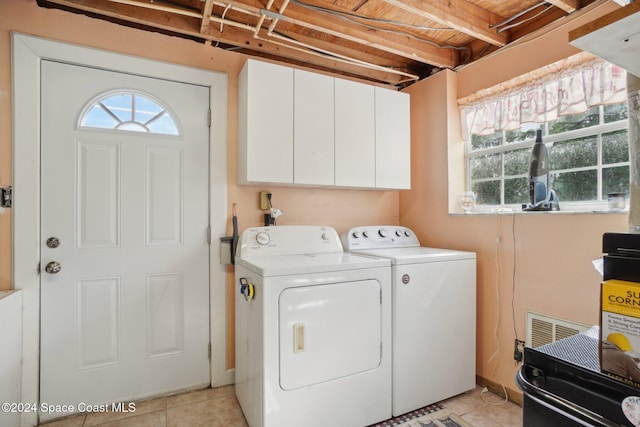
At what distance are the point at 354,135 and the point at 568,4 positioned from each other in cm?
140

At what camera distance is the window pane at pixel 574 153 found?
6.04 feet

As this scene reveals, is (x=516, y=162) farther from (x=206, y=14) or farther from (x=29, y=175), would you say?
(x=29, y=175)

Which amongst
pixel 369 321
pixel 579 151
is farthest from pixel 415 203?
pixel 369 321

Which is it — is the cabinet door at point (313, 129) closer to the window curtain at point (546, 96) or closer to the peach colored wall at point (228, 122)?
the peach colored wall at point (228, 122)

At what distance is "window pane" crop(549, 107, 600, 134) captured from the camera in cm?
184

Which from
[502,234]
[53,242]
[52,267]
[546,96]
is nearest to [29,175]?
[53,242]

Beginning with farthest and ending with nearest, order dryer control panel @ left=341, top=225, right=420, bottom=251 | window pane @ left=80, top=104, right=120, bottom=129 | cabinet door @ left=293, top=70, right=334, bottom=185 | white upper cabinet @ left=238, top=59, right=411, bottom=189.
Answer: dryer control panel @ left=341, top=225, right=420, bottom=251
cabinet door @ left=293, top=70, right=334, bottom=185
white upper cabinet @ left=238, top=59, right=411, bottom=189
window pane @ left=80, top=104, right=120, bottom=129

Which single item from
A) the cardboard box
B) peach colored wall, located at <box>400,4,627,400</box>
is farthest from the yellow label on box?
peach colored wall, located at <box>400,4,627,400</box>

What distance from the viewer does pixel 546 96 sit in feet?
6.45

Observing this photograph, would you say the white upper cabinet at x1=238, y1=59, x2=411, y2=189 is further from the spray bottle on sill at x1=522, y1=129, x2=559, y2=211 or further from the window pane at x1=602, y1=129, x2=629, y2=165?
the window pane at x1=602, y1=129, x2=629, y2=165

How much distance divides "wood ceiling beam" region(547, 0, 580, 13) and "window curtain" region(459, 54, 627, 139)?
261mm

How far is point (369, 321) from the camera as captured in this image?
1758 millimetres

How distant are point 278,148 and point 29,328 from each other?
176 centimetres

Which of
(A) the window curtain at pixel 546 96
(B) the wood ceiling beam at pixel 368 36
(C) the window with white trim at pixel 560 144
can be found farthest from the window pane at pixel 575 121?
(B) the wood ceiling beam at pixel 368 36
